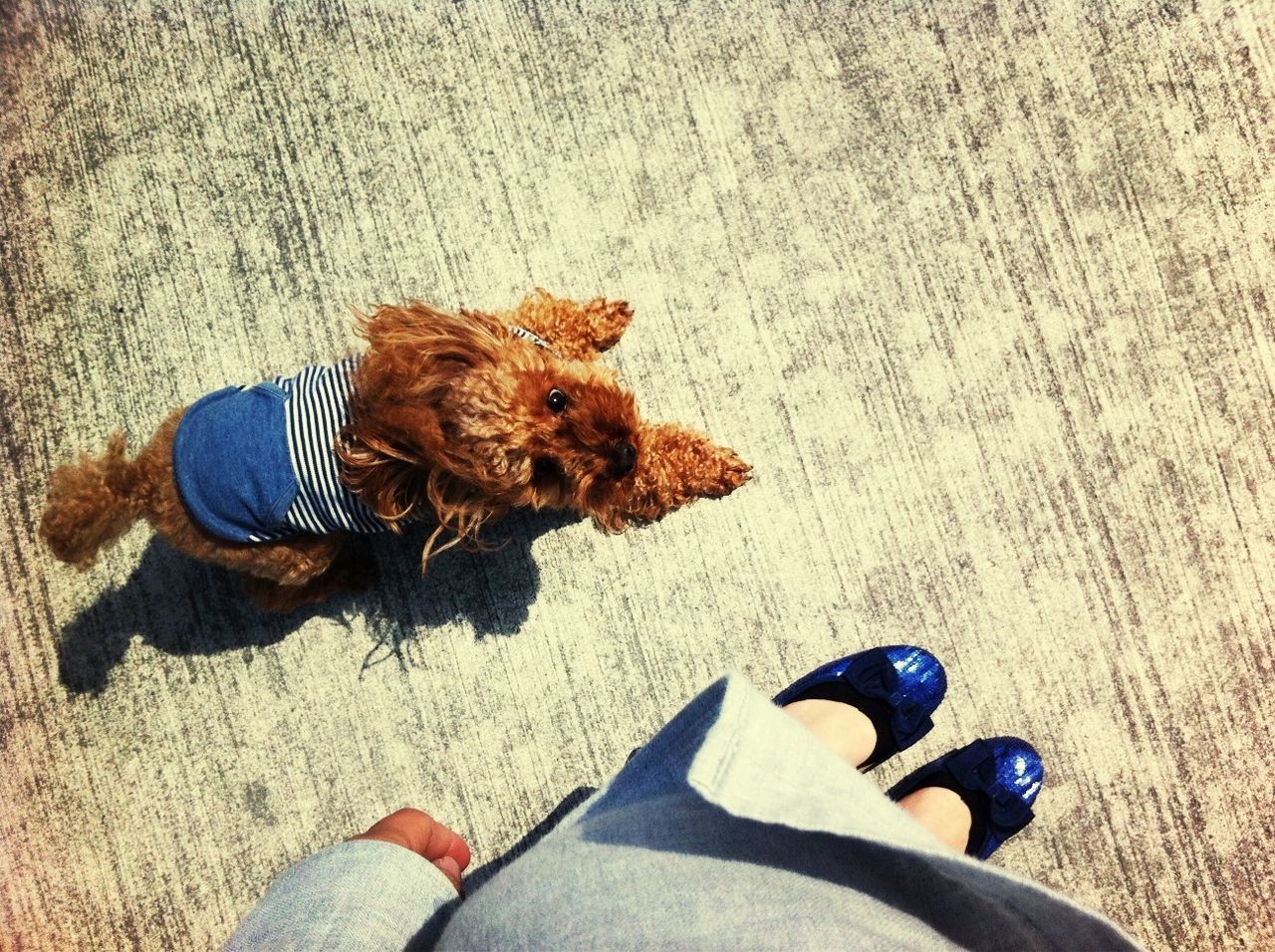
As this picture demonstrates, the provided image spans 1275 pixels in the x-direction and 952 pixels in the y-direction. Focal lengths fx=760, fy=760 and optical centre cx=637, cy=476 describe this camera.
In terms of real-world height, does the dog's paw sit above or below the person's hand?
above

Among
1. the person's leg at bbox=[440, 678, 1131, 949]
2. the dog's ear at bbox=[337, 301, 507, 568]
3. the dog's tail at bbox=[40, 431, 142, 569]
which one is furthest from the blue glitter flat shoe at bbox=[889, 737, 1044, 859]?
the dog's tail at bbox=[40, 431, 142, 569]

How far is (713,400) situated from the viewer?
69.5 inches

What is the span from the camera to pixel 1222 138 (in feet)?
5.78

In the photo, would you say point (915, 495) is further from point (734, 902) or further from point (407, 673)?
point (407, 673)

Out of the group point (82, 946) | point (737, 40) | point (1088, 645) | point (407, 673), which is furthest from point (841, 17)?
point (82, 946)

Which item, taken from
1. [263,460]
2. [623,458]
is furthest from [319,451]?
[623,458]

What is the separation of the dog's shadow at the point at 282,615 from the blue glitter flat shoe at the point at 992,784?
1006 millimetres

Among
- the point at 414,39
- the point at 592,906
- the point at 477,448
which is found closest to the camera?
the point at 592,906

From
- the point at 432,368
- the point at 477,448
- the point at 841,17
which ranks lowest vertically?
the point at 477,448

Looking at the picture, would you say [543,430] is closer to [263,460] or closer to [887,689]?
[263,460]

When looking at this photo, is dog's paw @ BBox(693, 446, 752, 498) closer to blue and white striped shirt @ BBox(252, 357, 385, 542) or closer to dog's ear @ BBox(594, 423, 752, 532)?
dog's ear @ BBox(594, 423, 752, 532)

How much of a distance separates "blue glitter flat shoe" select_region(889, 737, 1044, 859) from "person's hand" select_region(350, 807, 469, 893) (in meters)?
1.00

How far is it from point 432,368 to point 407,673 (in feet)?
2.69

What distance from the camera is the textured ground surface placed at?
172 centimetres
